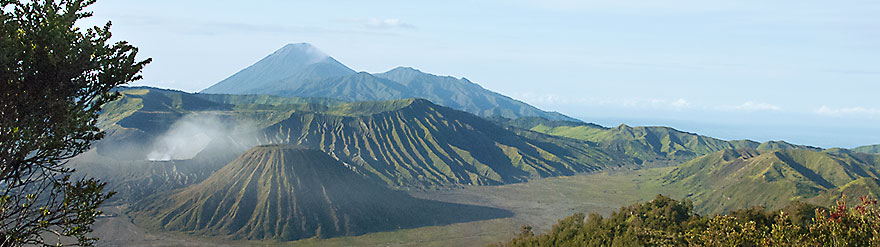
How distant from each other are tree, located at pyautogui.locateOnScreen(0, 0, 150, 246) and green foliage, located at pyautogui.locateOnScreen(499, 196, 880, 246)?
2867cm

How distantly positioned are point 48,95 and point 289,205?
14649 centimetres

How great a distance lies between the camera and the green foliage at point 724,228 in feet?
80.4

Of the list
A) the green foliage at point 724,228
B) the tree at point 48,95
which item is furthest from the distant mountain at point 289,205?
the tree at point 48,95

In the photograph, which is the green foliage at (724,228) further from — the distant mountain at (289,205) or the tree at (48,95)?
the distant mountain at (289,205)

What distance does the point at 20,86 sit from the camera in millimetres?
15656

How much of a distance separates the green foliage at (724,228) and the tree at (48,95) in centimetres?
2867

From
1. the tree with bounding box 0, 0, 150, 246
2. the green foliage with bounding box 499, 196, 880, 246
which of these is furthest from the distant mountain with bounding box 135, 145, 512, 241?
the tree with bounding box 0, 0, 150, 246

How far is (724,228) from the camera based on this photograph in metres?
28.7

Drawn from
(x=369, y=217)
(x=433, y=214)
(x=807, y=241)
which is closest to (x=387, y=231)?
(x=369, y=217)

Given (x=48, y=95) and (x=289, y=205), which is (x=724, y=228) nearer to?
(x=48, y=95)

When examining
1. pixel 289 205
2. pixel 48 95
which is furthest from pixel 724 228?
pixel 289 205

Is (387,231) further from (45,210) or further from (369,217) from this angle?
(45,210)

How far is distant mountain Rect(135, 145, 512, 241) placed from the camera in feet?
484

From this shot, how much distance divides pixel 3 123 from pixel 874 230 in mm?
33169
